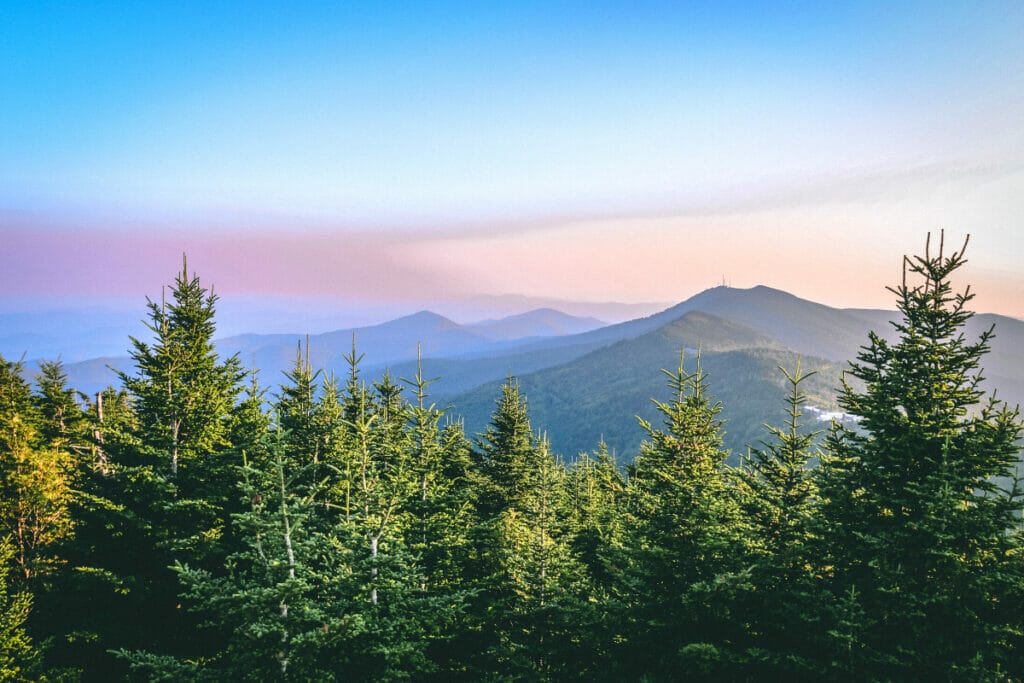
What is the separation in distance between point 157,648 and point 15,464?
45.4 feet

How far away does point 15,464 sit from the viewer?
855 inches

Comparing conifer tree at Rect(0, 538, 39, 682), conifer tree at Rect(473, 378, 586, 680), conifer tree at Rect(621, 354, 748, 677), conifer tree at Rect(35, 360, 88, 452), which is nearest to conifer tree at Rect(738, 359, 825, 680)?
conifer tree at Rect(621, 354, 748, 677)

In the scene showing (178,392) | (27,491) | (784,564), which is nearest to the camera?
(784,564)

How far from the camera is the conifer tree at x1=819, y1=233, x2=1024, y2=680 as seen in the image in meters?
9.91

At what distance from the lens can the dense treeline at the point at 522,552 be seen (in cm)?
1052

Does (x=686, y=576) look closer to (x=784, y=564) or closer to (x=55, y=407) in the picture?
(x=784, y=564)

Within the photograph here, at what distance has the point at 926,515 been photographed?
10219 millimetres

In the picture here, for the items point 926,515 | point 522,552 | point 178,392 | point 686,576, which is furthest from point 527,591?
point 178,392

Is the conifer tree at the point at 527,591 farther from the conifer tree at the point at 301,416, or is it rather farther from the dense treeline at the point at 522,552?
the conifer tree at the point at 301,416

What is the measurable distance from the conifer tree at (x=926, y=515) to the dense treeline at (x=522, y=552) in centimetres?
6

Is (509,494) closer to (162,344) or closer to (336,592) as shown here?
(336,592)

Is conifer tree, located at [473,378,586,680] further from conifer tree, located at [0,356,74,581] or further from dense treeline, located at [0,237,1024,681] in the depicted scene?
conifer tree, located at [0,356,74,581]

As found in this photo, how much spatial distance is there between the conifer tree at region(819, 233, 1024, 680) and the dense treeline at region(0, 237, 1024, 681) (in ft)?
0.19

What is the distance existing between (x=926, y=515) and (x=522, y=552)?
1365 cm
